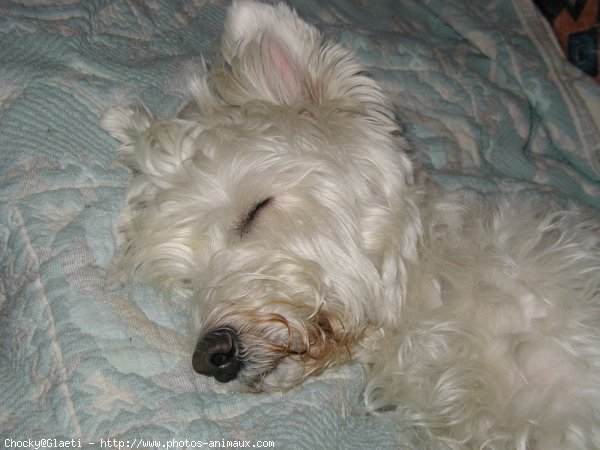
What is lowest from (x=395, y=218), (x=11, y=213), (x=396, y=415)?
(x=396, y=415)

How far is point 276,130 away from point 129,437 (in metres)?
1.21

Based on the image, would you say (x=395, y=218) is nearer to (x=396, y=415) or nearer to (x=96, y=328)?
(x=396, y=415)

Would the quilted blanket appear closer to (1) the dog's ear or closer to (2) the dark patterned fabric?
(1) the dog's ear

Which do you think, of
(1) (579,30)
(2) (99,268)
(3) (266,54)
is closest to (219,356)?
(2) (99,268)

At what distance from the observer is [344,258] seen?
205 cm

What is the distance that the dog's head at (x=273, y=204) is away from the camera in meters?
1.92

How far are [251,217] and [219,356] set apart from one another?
0.52m

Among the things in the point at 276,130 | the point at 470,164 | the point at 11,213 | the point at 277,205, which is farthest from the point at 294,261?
the point at 470,164

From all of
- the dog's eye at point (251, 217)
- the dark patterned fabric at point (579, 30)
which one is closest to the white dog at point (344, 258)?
the dog's eye at point (251, 217)

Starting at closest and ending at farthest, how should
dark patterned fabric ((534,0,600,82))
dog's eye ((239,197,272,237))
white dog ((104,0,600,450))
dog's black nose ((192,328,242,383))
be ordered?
dog's black nose ((192,328,242,383)) → white dog ((104,0,600,450)) → dog's eye ((239,197,272,237)) → dark patterned fabric ((534,0,600,82))

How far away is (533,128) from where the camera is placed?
349 cm

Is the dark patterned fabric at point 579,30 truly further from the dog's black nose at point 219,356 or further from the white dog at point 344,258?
the dog's black nose at point 219,356

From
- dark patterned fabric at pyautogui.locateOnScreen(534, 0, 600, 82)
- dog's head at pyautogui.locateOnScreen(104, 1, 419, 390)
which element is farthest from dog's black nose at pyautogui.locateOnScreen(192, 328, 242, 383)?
dark patterned fabric at pyautogui.locateOnScreen(534, 0, 600, 82)

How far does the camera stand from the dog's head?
192 cm
